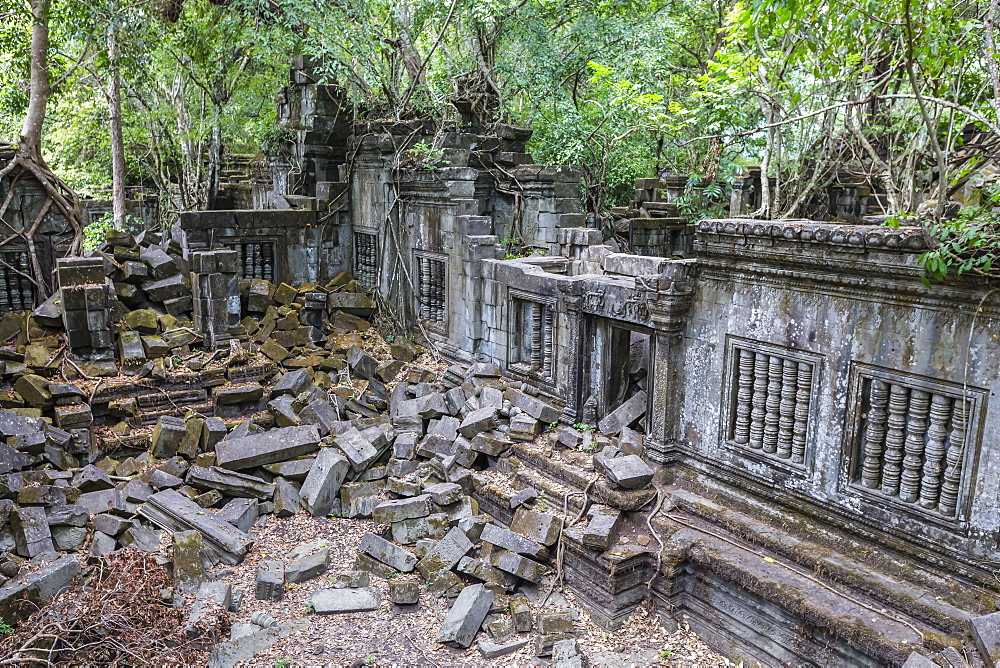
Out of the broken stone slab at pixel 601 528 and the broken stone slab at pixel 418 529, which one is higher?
the broken stone slab at pixel 601 528

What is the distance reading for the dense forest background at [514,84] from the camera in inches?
396

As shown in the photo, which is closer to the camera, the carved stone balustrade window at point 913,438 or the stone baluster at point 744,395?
the carved stone balustrade window at point 913,438

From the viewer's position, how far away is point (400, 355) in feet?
41.6

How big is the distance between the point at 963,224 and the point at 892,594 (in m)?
2.99

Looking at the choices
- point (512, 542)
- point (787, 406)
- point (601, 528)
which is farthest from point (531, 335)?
point (787, 406)

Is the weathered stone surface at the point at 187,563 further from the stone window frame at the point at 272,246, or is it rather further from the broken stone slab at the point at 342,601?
the stone window frame at the point at 272,246

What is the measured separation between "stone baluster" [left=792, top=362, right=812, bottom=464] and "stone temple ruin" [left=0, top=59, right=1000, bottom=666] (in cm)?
2

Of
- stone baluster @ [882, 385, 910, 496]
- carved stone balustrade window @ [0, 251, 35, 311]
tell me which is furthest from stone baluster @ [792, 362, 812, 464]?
carved stone balustrade window @ [0, 251, 35, 311]

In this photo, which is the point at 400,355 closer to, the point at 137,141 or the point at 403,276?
the point at 403,276

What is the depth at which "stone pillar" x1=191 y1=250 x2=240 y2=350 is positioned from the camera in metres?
11.9

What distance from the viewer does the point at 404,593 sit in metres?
7.27

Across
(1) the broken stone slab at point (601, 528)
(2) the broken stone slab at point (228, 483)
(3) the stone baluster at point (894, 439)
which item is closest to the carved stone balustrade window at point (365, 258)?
(2) the broken stone slab at point (228, 483)

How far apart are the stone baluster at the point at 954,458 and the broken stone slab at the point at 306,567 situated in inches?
237

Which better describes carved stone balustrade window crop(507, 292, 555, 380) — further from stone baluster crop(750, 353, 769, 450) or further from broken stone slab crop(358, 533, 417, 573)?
broken stone slab crop(358, 533, 417, 573)
